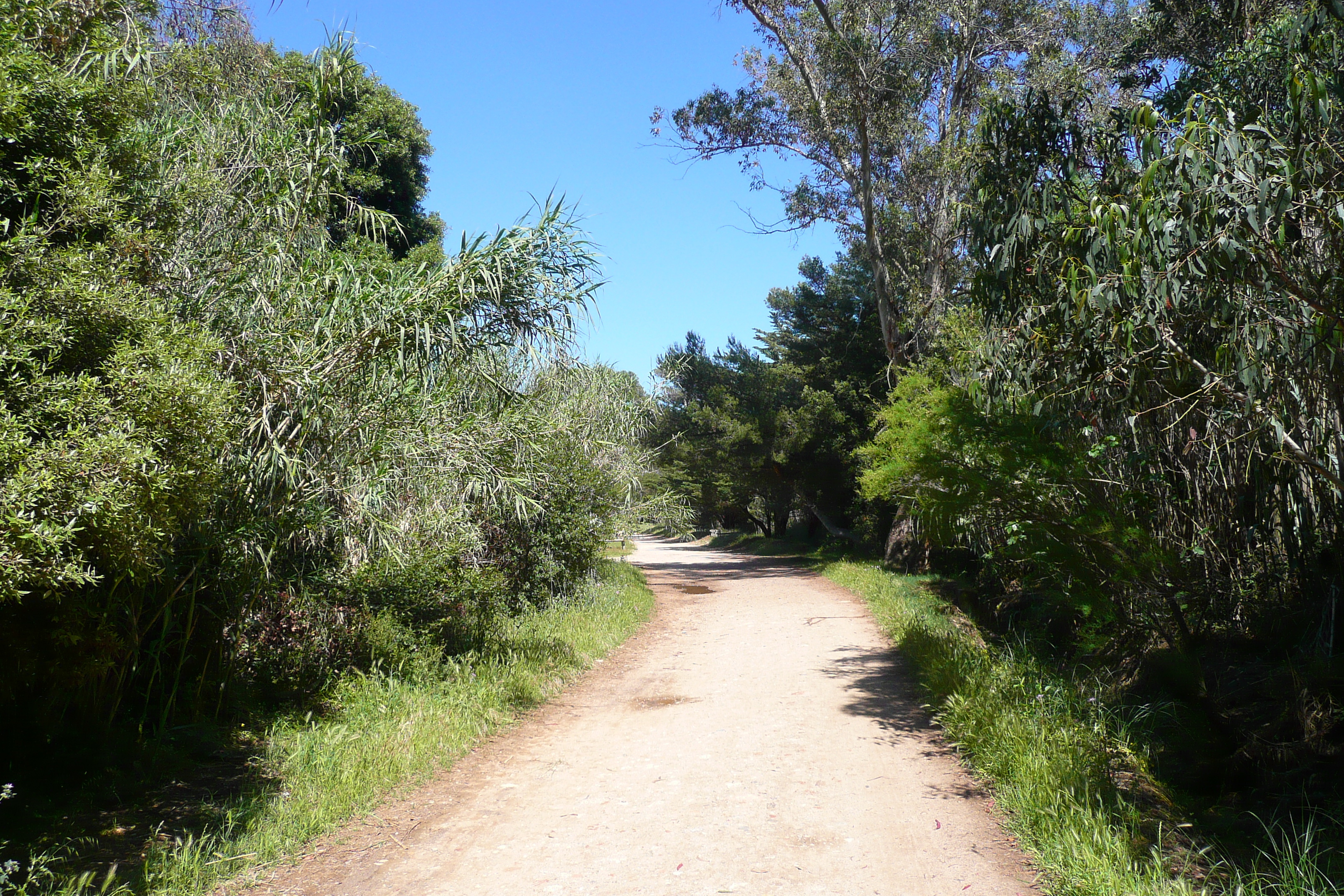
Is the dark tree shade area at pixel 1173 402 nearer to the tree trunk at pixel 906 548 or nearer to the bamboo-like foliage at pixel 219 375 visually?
the bamboo-like foliage at pixel 219 375

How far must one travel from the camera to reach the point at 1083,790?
5.14m

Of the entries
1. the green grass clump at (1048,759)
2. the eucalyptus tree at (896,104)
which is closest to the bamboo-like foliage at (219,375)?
the green grass clump at (1048,759)

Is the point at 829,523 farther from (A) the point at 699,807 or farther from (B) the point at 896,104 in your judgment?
(A) the point at 699,807

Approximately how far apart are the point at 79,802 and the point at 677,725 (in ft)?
14.5

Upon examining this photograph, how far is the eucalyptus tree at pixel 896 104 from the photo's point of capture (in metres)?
16.8

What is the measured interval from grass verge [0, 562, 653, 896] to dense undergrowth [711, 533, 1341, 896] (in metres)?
4.02

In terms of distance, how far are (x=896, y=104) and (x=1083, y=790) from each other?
1533 centimetres

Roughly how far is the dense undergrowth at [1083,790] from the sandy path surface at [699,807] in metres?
0.24

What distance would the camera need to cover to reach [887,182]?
19672mm

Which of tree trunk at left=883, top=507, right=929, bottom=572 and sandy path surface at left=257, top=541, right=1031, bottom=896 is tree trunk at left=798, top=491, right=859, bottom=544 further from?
sandy path surface at left=257, top=541, right=1031, bottom=896

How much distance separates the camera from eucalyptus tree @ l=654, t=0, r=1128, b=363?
55.2 feet

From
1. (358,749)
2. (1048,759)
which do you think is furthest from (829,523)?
(358,749)

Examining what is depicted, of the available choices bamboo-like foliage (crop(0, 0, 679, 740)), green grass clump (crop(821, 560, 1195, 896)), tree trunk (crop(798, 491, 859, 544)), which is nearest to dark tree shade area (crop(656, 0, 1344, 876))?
green grass clump (crop(821, 560, 1195, 896))

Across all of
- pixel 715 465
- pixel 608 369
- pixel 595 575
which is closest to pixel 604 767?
pixel 595 575
